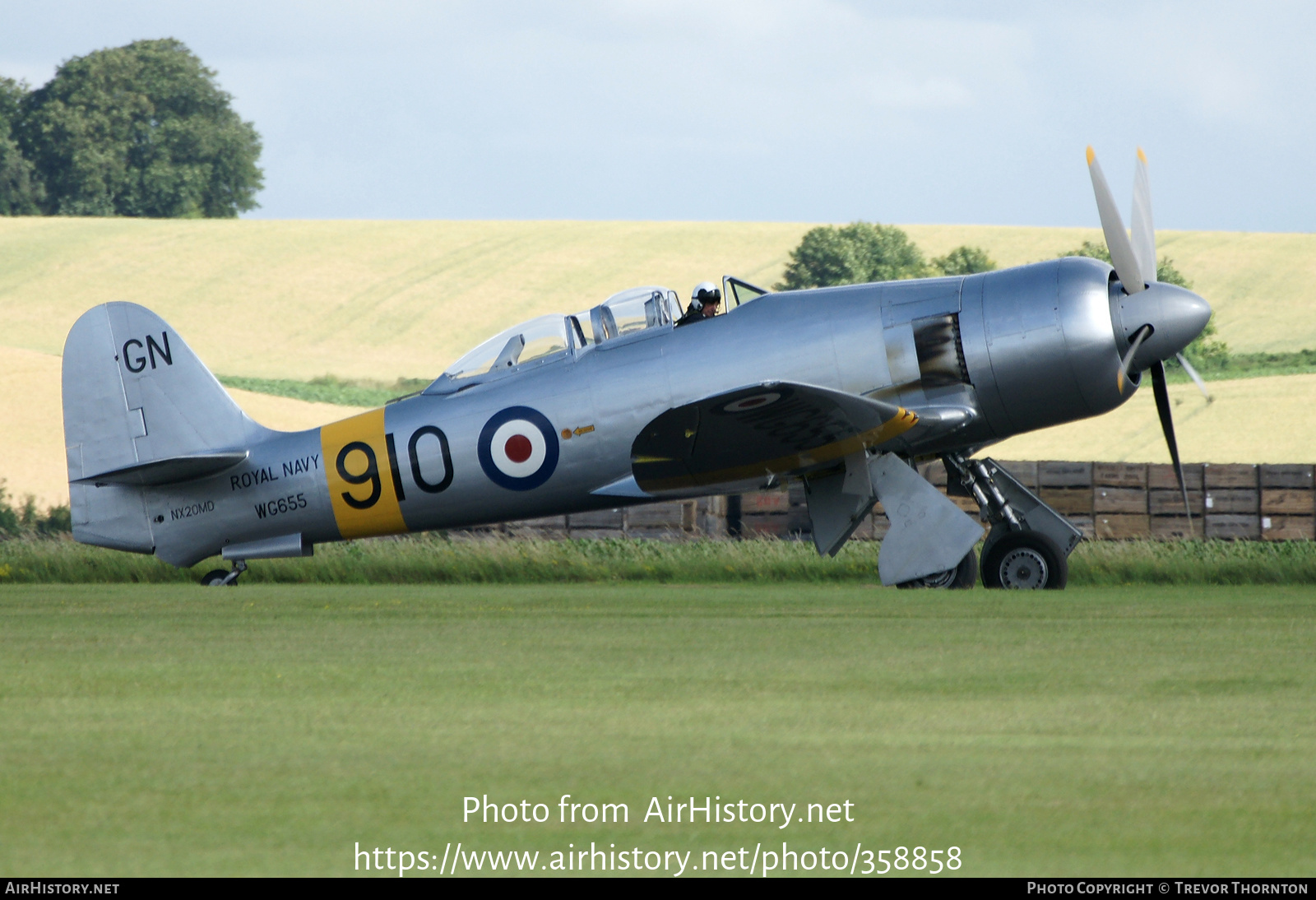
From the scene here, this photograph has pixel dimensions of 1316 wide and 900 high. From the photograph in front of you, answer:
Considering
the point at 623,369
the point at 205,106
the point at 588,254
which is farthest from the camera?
the point at 205,106

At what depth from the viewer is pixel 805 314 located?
11.9 metres

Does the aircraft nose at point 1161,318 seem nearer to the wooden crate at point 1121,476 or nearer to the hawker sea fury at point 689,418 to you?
the hawker sea fury at point 689,418

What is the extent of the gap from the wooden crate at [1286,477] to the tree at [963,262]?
39326mm

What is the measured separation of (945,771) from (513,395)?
28.0 feet

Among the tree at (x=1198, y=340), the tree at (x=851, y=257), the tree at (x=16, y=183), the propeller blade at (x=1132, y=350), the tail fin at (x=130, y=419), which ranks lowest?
the tree at (x=1198, y=340)

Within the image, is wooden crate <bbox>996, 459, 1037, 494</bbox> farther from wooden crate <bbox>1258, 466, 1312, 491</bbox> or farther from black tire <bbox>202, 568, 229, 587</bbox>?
black tire <bbox>202, 568, 229, 587</bbox>

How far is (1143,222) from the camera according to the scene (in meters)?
12.7

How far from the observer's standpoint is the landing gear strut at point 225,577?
13758 mm

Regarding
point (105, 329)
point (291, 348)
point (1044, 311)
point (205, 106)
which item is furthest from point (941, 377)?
point (205, 106)

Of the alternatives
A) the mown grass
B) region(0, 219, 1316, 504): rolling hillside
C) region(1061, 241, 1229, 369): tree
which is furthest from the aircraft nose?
region(1061, 241, 1229, 369): tree

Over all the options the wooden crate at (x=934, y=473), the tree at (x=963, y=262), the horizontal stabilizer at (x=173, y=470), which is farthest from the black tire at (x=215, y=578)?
the tree at (x=963, y=262)

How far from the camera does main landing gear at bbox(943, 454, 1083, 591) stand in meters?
12.2

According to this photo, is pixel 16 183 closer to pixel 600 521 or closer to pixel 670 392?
pixel 600 521
